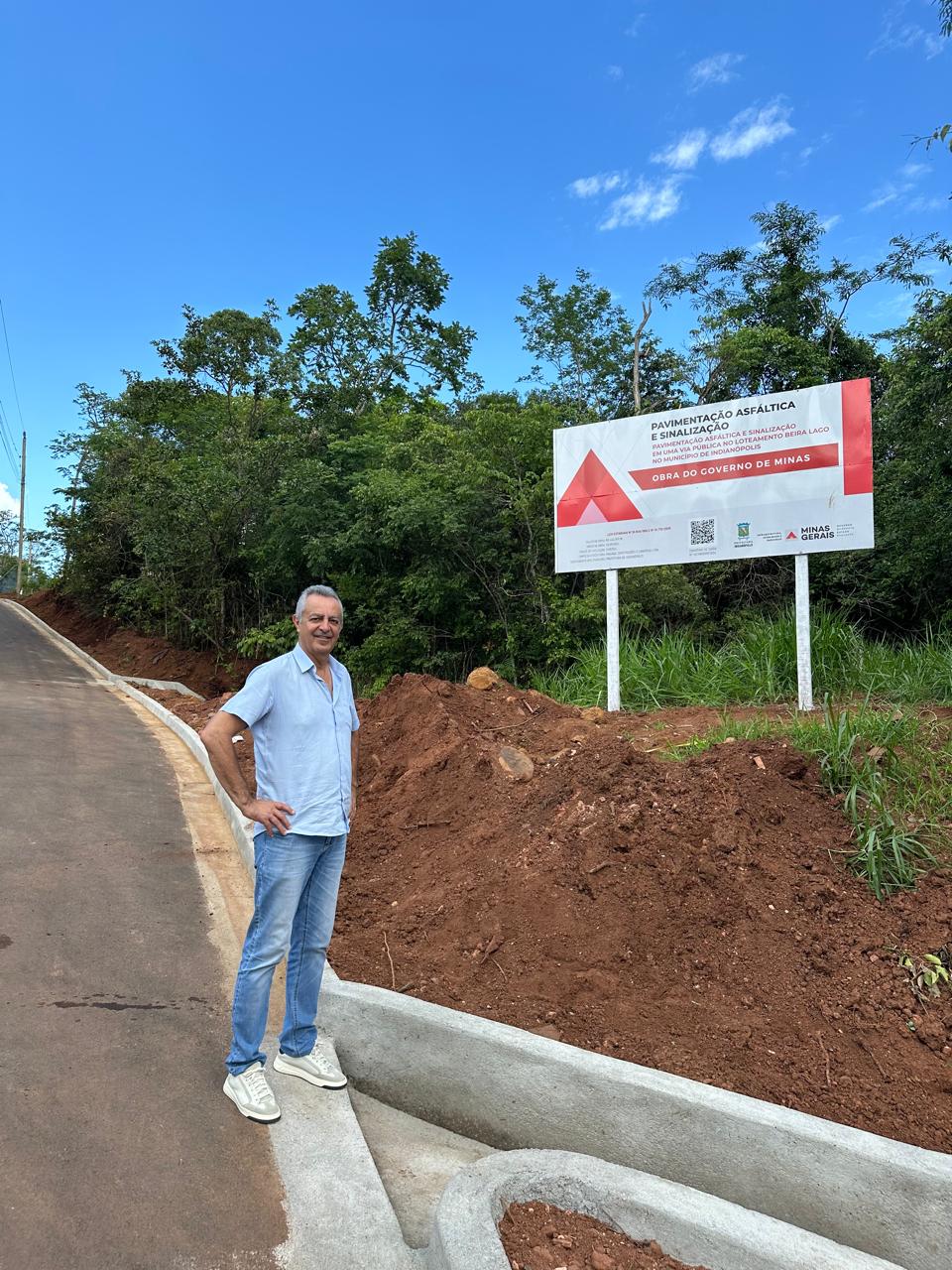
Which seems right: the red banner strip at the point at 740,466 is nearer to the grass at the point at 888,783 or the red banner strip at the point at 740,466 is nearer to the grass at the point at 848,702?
the grass at the point at 848,702

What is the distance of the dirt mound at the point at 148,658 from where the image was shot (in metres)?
18.5

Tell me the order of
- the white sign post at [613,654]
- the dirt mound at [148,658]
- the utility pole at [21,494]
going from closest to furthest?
the white sign post at [613,654] < the dirt mound at [148,658] < the utility pole at [21,494]

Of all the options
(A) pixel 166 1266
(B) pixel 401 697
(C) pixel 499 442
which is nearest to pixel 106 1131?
(A) pixel 166 1266

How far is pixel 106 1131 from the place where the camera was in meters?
2.85

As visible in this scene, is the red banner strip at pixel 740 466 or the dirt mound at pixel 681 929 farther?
the red banner strip at pixel 740 466

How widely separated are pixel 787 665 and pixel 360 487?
7685 millimetres

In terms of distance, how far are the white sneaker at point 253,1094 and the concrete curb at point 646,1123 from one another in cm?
40

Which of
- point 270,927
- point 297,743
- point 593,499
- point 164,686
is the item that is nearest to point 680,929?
point 270,927

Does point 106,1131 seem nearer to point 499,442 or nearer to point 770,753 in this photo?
point 770,753

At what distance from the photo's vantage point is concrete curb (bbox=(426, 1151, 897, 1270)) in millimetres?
2115

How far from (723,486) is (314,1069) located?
607cm

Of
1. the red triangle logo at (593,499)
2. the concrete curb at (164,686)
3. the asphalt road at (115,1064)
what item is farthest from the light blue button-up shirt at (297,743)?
the concrete curb at (164,686)

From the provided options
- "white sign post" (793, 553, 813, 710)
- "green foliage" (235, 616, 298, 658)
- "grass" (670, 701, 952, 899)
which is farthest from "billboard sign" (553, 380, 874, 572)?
"green foliage" (235, 616, 298, 658)

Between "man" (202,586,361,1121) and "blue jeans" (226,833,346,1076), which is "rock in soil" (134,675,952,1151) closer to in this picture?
"man" (202,586,361,1121)
